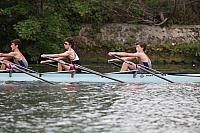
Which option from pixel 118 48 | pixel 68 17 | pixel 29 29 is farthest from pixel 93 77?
pixel 68 17

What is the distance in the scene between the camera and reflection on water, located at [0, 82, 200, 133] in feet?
38.8

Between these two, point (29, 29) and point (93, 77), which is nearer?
point (93, 77)

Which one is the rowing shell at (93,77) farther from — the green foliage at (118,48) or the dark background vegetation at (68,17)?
the green foliage at (118,48)

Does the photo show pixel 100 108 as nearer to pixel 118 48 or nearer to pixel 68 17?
pixel 118 48

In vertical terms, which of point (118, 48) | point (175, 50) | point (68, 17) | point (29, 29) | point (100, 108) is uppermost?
point (68, 17)

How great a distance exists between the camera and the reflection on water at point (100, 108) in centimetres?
1183

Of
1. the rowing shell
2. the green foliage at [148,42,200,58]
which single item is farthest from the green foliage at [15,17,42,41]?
the rowing shell

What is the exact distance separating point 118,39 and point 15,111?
70.6 feet

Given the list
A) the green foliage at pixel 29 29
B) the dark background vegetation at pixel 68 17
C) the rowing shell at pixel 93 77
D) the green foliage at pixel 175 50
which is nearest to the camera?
the rowing shell at pixel 93 77

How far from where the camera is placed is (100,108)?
1410 centimetres

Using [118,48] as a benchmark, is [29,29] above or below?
above

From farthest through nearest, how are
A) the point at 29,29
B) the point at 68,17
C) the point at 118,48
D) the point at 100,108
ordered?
1. the point at 68,17
2. the point at 118,48
3. the point at 29,29
4. the point at 100,108

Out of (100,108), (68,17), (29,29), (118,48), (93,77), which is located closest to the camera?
(100,108)

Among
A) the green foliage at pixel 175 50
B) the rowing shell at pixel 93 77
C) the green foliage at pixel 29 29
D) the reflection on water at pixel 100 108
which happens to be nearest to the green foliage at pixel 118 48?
the green foliage at pixel 175 50
